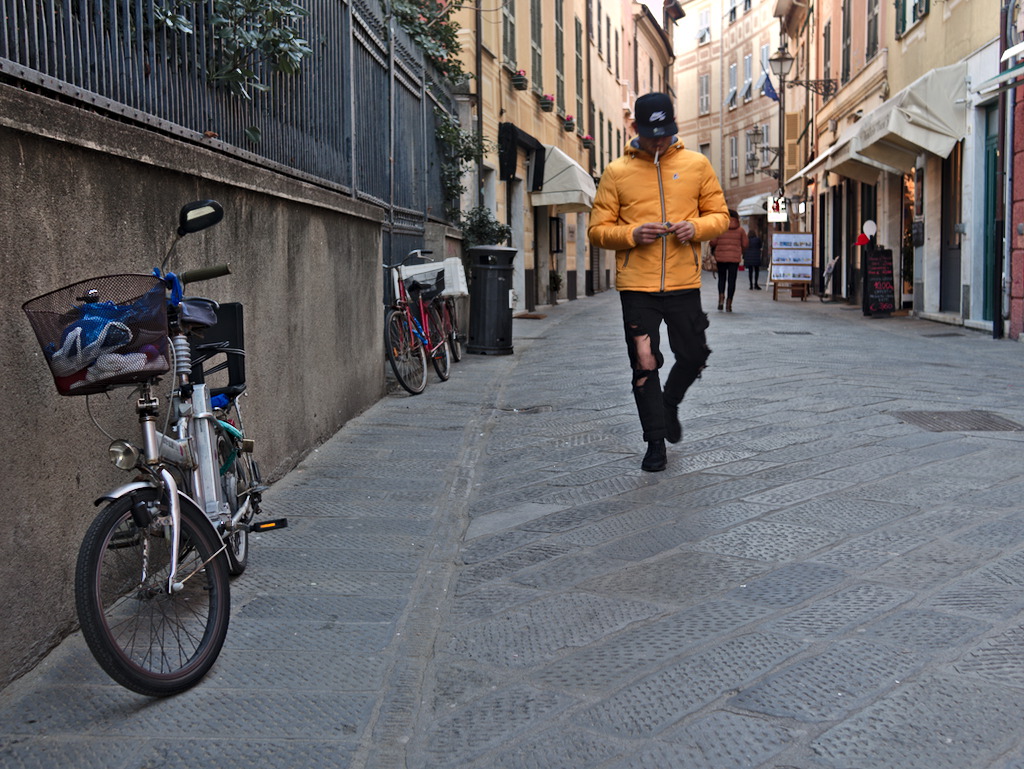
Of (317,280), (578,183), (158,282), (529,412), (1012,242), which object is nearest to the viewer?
(158,282)

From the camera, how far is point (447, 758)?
2.56 meters

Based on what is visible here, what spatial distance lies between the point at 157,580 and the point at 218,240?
7.24ft

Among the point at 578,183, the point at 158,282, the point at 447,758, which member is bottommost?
the point at 447,758

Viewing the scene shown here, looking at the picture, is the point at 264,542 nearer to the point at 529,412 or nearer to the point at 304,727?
the point at 304,727

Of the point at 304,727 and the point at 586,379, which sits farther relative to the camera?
the point at 586,379

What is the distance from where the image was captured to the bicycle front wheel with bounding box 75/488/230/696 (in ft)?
8.68

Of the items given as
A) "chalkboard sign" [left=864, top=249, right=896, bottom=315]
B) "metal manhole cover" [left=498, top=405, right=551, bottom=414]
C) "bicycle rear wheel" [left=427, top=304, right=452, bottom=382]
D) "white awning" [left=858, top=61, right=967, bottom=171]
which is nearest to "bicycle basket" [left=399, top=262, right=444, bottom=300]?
"bicycle rear wheel" [left=427, top=304, right=452, bottom=382]

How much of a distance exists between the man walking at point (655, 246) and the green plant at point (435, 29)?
18.0 feet

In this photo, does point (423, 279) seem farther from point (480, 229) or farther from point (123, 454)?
point (123, 454)

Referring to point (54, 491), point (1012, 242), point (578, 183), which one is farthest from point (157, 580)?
point (578, 183)

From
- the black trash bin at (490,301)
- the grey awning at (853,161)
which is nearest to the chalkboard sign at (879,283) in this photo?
the grey awning at (853,161)

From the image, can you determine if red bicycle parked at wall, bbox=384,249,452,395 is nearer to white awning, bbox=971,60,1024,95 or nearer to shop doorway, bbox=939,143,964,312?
white awning, bbox=971,60,1024,95

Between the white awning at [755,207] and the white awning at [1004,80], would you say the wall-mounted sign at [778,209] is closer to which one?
the white awning at [755,207]

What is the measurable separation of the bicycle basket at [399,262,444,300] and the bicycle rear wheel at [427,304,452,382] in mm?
161
